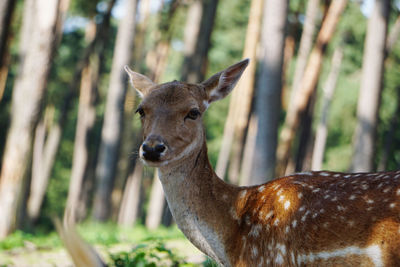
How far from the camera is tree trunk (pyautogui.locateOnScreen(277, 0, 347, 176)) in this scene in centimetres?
1426

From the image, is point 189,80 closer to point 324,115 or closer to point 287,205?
point 324,115

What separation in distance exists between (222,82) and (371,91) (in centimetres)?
969

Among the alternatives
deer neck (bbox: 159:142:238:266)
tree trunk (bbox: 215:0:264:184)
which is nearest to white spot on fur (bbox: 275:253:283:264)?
deer neck (bbox: 159:142:238:266)

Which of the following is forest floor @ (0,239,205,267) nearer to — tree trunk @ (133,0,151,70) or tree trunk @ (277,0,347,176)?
tree trunk @ (277,0,347,176)

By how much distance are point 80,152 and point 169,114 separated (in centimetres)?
1919

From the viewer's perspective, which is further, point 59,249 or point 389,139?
point 389,139

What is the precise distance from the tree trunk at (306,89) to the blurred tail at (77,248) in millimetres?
10362

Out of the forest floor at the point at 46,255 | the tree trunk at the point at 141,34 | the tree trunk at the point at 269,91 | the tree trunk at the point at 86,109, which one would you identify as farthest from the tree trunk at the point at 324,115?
the tree trunk at the point at 269,91

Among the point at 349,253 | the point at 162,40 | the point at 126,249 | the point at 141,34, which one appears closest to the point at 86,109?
the point at 162,40

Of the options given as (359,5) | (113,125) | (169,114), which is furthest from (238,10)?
(169,114)

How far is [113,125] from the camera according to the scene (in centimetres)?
1609

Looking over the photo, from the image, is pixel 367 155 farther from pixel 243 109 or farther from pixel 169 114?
pixel 169 114

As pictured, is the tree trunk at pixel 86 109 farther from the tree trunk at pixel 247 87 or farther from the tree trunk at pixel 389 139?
the tree trunk at pixel 389 139

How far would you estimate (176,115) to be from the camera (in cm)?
507
